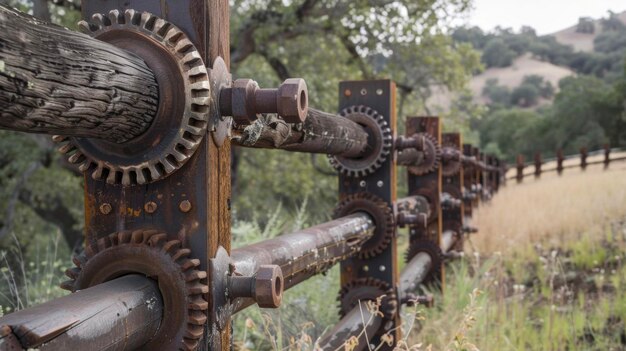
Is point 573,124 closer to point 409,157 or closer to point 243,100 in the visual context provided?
point 409,157

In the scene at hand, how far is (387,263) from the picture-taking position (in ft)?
10.7

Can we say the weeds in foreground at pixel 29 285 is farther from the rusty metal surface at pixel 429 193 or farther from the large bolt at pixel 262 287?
the rusty metal surface at pixel 429 193

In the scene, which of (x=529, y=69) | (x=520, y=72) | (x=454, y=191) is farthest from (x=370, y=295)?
(x=529, y=69)

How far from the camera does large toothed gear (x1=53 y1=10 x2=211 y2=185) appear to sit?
130 cm

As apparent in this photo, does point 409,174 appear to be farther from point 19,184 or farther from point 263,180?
point 263,180

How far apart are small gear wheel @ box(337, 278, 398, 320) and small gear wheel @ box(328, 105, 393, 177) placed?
20.9 inches

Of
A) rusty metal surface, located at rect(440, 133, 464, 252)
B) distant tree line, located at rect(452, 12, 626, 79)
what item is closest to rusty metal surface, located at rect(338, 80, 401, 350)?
rusty metal surface, located at rect(440, 133, 464, 252)

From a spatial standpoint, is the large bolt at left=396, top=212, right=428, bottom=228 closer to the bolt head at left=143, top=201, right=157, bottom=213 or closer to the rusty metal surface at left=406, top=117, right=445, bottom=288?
the rusty metal surface at left=406, top=117, right=445, bottom=288

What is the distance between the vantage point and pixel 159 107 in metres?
1.30

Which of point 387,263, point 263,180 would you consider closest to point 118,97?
point 387,263

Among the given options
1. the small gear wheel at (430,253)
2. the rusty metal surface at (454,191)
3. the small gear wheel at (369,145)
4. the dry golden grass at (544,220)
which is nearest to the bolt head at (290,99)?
the small gear wheel at (369,145)

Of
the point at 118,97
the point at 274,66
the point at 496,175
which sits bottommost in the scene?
the point at 496,175

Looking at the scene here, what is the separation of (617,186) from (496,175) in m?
4.82

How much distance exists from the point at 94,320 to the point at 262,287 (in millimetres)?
401
